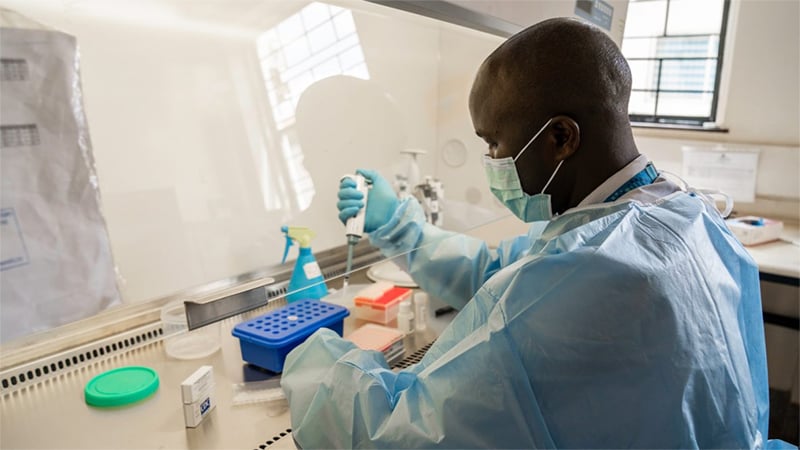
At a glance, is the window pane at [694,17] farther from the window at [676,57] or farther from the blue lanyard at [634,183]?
the blue lanyard at [634,183]

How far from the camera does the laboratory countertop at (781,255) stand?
67.4 inches

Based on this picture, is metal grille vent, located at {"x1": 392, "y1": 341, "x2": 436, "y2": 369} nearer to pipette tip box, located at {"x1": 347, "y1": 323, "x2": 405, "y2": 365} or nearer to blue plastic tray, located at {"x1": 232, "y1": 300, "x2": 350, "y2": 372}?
pipette tip box, located at {"x1": 347, "y1": 323, "x2": 405, "y2": 365}

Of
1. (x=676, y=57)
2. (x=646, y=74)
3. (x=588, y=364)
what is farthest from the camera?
(x=646, y=74)

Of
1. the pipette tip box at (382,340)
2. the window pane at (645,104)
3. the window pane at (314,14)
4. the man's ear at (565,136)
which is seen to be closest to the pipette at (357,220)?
the pipette tip box at (382,340)

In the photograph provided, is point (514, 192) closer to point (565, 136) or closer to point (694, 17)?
point (565, 136)

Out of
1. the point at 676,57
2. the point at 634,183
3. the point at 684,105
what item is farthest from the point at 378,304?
the point at 676,57

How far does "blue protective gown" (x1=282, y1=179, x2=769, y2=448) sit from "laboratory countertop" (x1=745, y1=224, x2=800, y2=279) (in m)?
1.23

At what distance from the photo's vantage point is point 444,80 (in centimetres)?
167

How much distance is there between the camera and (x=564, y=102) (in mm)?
783

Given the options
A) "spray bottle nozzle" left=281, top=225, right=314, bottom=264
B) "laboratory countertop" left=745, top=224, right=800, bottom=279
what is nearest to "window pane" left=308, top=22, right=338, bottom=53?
"spray bottle nozzle" left=281, top=225, right=314, bottom=264

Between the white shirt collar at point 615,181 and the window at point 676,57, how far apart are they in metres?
1.94

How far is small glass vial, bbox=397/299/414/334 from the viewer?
1229mm

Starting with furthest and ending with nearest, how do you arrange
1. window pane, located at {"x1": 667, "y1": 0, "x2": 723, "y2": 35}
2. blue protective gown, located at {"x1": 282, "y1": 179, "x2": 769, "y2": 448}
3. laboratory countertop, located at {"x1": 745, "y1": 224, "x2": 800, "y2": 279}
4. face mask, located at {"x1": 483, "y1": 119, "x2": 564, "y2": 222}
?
window pane, located at {"x1": 667, "y1": 0, "x2": 723, "y2": 35} < laboratory countertop, located at {"x1": 745, "y1": 224, "x2": 800, "y2": 279} < face mask, located at {"x1": 483, "y1": 119, "x2": 564, "y2": 222} < blue protective gown, located at {"x1": 282, "y1": 179, "x2": 769, "y2": 448}

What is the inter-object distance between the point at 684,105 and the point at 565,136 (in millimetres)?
2331
